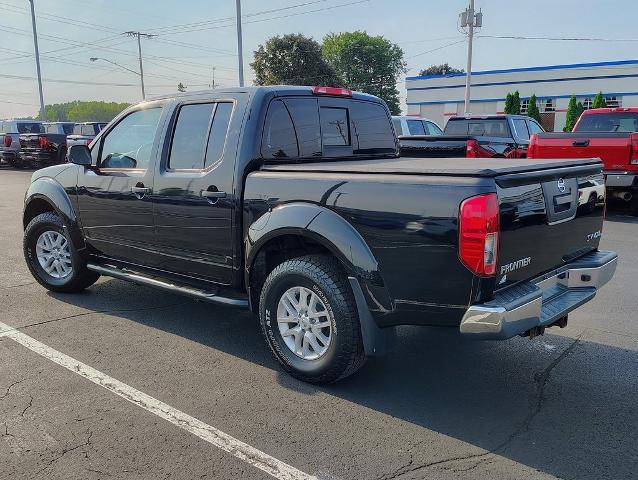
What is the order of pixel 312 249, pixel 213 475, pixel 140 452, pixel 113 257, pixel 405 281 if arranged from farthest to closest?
pixel 113 257, pixel 312 249, pixel 405 281, pixel 140 452, pixel 213 475

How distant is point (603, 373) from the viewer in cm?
390

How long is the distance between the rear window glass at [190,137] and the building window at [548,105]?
147 feet

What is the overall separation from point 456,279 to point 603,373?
5.38 ft

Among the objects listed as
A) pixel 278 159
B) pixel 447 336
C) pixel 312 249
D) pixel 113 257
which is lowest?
pixel 447 336

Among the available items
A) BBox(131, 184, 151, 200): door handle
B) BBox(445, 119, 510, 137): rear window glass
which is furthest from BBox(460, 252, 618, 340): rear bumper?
BBox(445, 119, 510, 137): rear window glass

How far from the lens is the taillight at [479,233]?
2910mm

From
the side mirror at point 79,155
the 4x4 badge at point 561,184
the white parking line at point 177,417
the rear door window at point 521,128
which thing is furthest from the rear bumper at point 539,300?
the rear door window at point 521,128

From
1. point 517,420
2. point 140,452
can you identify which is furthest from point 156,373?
point 517,420

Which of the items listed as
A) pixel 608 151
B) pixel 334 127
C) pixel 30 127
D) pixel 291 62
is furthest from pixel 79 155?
pixel 291 62

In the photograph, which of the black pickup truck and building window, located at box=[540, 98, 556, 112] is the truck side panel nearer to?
the black pickup truck

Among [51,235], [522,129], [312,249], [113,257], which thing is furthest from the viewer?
[522,129]

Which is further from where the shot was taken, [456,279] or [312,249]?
[312,249]

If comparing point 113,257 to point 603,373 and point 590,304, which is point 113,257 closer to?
point 603,373

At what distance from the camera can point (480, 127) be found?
44.4 ft
